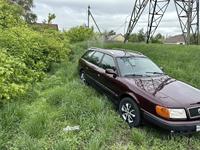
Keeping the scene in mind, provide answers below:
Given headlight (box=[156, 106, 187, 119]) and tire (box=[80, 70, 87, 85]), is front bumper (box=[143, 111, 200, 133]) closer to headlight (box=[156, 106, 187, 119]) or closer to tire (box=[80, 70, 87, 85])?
headlight (box=[156, 106, 187, 119])

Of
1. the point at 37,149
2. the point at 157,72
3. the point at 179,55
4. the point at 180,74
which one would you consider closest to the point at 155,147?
the point at 37,149

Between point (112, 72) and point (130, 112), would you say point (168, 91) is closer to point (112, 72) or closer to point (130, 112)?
point (130, 112)

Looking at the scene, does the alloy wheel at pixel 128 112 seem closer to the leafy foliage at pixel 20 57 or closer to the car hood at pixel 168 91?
the car hood at pixel 168 91

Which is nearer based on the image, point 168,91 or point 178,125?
point 178,125

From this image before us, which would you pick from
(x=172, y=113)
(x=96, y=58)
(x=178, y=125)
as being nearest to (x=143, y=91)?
(x=172, y=113)

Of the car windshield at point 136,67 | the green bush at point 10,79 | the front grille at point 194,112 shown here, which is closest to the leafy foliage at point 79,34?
the green bush at point 10,79

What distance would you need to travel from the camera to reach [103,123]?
6367 millimetres

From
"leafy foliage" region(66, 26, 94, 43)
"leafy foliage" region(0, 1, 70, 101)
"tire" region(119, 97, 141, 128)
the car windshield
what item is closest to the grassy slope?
"tire" region(119, 97, 141, 128)

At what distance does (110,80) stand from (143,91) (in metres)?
1.40

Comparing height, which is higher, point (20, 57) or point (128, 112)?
point (20, 57)

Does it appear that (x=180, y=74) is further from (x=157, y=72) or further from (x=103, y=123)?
(x=103, y=123)

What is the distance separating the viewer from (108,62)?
8289mm

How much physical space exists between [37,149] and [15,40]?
596 centimetres

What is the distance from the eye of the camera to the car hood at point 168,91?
5996 mm
